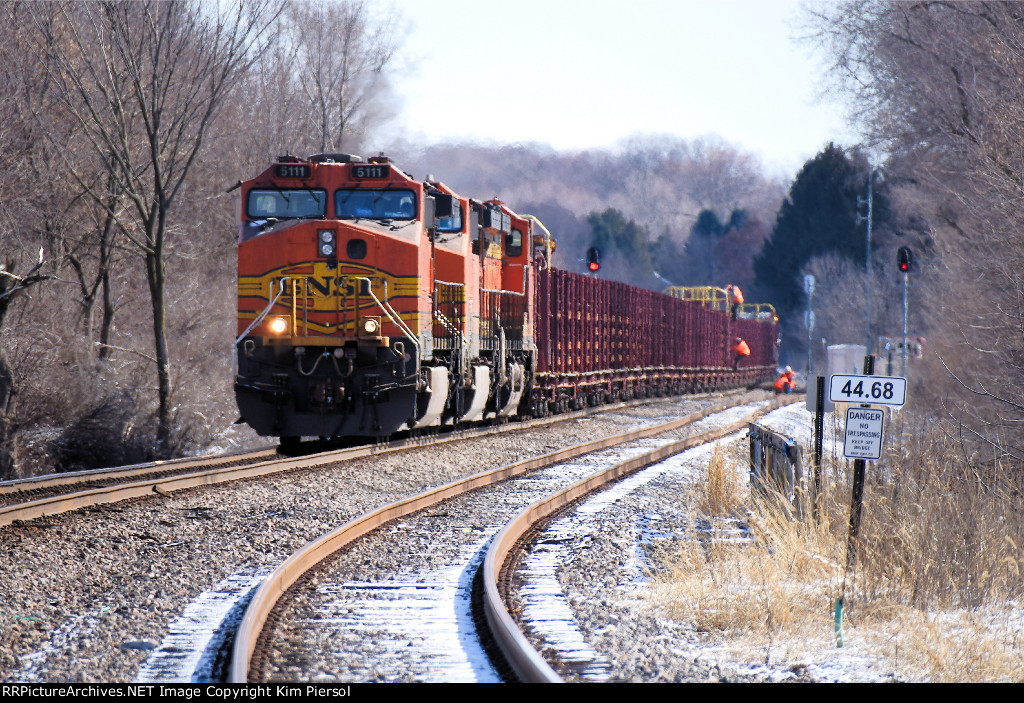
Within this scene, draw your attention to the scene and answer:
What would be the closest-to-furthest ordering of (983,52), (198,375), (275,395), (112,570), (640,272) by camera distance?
(112,570) → (275,395) → (983,52) → (198,375) → (640,272)

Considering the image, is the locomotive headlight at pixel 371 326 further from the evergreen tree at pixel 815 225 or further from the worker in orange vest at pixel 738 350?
the evergreen tree at pixel 815 225

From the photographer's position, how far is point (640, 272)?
95.1 meters

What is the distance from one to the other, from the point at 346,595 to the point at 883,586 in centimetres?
334

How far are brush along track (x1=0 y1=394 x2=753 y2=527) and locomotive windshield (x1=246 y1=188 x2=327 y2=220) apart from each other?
322 cm

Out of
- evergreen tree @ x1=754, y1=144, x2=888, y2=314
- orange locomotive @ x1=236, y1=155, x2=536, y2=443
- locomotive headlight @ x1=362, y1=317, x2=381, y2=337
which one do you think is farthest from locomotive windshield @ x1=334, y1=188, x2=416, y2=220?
evergreen tree @ x1=754, y1=144, x2=888, y2=314

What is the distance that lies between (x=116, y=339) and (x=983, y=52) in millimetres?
19891

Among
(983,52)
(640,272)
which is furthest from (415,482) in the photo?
(640,272)

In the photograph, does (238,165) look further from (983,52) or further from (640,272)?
(640,272)

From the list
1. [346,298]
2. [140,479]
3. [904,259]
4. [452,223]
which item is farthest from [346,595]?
[904,259]

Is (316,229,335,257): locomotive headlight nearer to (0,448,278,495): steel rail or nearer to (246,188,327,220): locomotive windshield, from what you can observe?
(246,188,327,220): locomotive windshield

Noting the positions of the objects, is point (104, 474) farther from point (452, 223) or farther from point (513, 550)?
point (452, 223)

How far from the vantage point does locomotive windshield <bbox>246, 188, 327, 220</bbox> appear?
14258 mm

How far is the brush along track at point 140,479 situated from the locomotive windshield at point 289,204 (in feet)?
10.6

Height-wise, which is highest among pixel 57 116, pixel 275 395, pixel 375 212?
pixel 57 116
